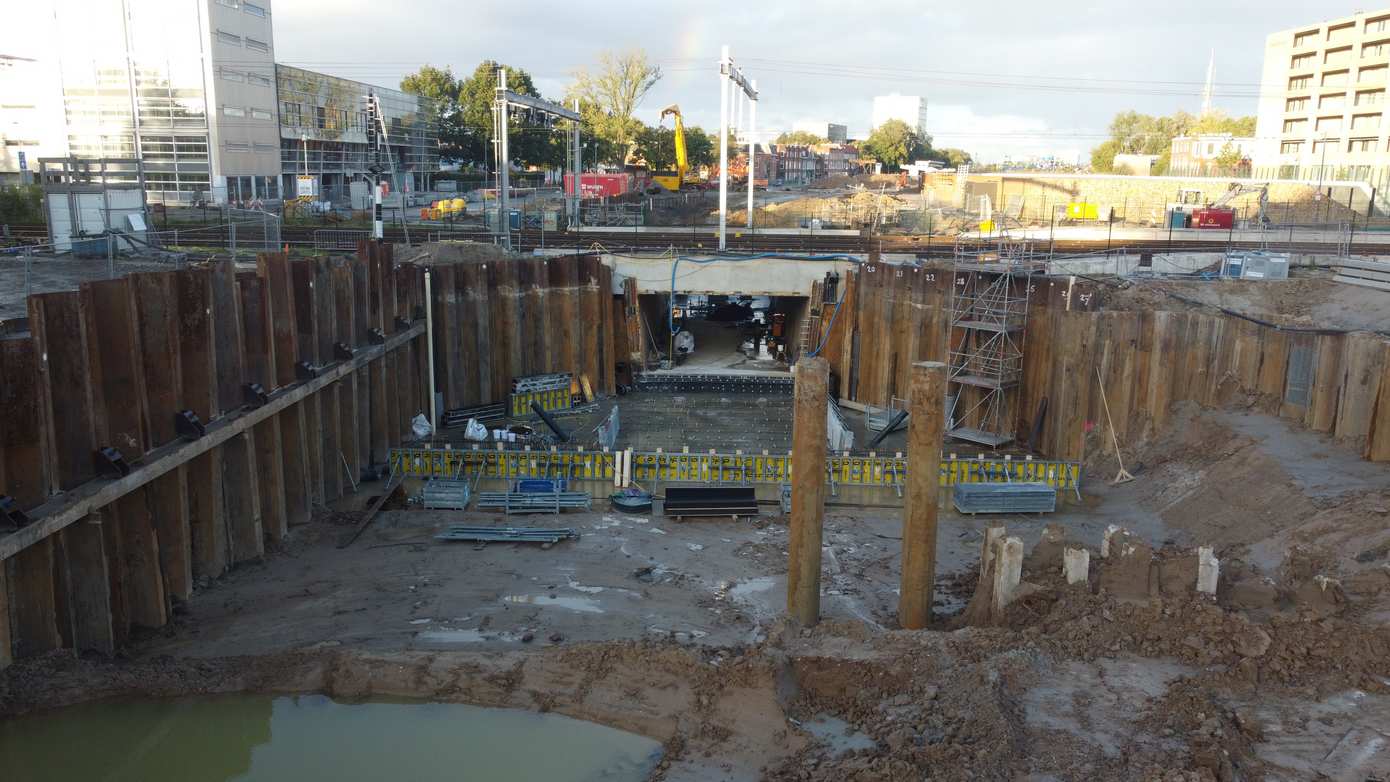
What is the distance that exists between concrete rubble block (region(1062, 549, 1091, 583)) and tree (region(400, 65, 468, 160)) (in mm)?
69596

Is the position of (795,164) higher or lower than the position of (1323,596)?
higher

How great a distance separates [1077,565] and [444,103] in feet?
256

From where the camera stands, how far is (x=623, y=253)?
105 ft

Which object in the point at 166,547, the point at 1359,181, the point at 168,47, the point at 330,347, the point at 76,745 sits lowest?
the point at 76,745

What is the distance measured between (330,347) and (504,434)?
14.4 ft

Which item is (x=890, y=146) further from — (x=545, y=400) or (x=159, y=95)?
(x=545, y=400)

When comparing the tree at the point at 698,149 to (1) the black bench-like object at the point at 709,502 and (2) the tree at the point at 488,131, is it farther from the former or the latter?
(1) the black bench-like object at the point at 709,502

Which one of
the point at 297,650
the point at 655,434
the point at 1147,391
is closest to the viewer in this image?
the point at 297,650

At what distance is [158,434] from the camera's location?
13008mm

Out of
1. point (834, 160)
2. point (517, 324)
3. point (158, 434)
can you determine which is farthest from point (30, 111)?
point (834, 160)

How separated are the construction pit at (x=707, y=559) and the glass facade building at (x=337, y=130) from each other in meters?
35.8

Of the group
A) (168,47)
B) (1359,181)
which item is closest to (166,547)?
(168,47)

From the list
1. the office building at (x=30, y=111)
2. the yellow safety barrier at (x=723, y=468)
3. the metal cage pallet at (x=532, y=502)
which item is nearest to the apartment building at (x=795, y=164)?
the office building at (x=30, y=111)

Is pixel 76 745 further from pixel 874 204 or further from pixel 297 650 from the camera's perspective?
pixel 874 204
